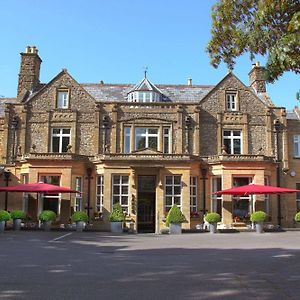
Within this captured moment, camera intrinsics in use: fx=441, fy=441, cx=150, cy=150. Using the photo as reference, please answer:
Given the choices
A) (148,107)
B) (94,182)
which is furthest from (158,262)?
(148,107)

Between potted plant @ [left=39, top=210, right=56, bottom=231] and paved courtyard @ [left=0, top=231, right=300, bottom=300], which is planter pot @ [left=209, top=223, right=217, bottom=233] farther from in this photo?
potted plant @ [left=39, top=210, right=56, bottom=231]

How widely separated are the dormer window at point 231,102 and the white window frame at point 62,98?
1134cm

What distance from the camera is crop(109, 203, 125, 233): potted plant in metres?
25.4

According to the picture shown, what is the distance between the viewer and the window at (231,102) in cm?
3141

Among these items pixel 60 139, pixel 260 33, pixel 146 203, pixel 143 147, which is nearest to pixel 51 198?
pixel 60 139

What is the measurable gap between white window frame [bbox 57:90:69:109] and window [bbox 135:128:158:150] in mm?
5340

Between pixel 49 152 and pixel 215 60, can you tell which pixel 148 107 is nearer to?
pixel 49 152

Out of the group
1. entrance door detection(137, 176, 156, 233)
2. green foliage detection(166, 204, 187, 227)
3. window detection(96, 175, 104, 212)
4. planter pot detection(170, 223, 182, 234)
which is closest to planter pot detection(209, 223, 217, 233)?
green foliage detection(166, 204, 187, 227)

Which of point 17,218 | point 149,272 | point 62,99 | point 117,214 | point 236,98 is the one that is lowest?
point 149,272

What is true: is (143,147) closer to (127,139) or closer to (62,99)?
(127,139)

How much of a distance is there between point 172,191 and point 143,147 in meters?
3.95

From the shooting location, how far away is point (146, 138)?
30078 millimetres

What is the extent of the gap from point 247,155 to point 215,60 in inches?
676

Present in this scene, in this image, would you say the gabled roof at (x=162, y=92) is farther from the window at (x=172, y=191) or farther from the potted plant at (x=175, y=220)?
the potted plant at (x=175, y=220)
